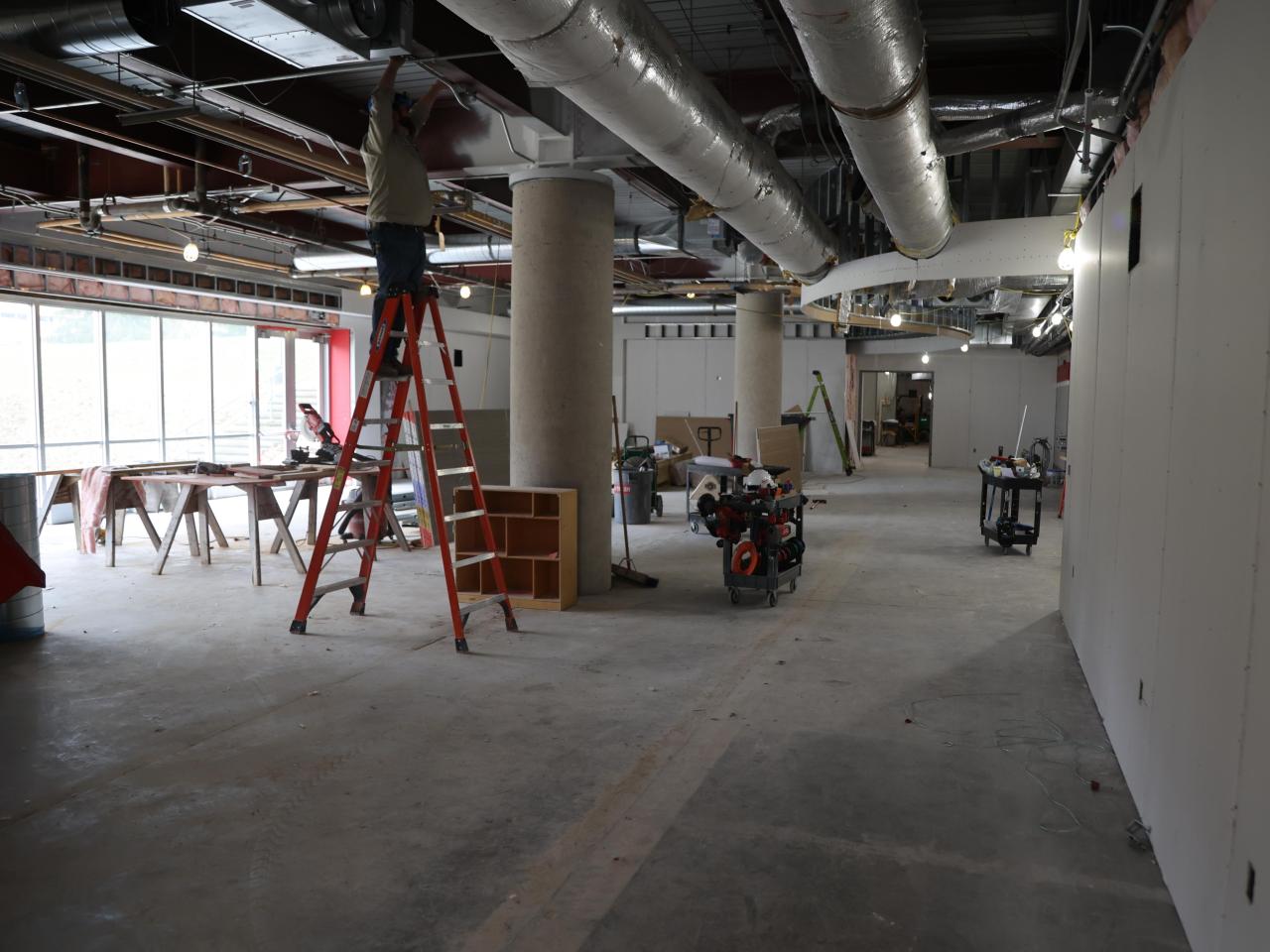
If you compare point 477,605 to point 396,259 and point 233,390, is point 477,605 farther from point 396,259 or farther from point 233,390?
point 233,390

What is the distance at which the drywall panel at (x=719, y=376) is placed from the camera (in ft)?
68.3

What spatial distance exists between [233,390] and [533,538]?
942cm

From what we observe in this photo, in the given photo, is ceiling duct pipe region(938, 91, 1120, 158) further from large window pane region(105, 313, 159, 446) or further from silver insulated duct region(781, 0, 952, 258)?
large window pane region(105, 313, 159, 446)

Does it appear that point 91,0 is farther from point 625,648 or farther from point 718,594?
point 718,594

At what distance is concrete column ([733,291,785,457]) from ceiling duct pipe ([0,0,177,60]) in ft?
38.0

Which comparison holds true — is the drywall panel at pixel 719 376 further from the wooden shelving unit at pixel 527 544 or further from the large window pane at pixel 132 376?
the wooden shelving unit at pixel 527 544

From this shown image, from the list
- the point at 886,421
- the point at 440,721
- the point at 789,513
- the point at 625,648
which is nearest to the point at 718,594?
the point at 789,513

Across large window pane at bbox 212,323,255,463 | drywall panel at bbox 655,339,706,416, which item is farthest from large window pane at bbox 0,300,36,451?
drywall panel at bbox 655,339,706,416

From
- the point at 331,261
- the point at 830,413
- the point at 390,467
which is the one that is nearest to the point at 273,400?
the point at 331,261

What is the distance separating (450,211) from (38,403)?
21.6 feet

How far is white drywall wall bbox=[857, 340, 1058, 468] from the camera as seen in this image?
20.3 meters

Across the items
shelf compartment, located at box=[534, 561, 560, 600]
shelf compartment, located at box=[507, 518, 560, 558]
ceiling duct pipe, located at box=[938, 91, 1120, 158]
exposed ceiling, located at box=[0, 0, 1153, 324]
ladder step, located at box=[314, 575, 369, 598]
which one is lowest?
shelf compartment, located at box=[534, 561, 560, 600]

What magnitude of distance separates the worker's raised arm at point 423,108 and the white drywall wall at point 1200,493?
3.74 meters

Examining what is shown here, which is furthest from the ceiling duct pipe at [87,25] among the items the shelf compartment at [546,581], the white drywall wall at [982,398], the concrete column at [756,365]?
the white drywall wall at [982,398]
